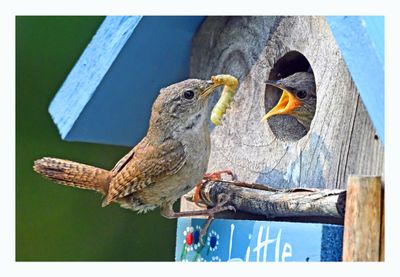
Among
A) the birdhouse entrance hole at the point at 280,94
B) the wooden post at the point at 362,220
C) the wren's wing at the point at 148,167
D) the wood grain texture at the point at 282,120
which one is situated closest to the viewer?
the wooden post at the point at 362,220

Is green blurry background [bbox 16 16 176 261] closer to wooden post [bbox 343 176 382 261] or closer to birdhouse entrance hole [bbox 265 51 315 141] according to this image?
birdhouse entrance hole [bbox 265 51 315 141]

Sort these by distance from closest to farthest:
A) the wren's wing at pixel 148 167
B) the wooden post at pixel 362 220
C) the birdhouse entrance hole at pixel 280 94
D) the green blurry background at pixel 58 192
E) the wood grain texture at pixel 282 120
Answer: the wooden post at pixel 362 220, the wood grain texture at pixel 282 120, the wren's wing at pixel 148 167, the birdhouse entrance hole at pixel 280 94, the green blurry background at pixel 58 192

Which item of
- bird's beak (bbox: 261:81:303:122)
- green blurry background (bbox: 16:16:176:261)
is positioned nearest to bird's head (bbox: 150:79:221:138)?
bird's beak (bbox: 261:81:303:122)

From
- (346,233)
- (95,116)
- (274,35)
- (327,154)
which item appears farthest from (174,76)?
(346,233)

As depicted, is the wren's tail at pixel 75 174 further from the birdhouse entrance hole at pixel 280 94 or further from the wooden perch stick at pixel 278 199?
the birdhouse entrance hole at pixel 280 94

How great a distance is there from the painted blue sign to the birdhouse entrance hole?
28cm

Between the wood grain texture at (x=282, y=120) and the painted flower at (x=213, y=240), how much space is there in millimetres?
186

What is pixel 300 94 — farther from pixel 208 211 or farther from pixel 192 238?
pixel 192 238

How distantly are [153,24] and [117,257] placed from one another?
133 cm

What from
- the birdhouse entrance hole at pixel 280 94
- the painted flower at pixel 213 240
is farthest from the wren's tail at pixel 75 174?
the birdhouse entrance hole at pixel 280 94

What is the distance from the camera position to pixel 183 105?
7.57 ft

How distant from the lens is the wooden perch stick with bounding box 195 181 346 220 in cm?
203

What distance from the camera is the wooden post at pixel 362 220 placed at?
6.43 feet

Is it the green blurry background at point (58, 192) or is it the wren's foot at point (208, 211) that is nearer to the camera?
the wren's foot at point (208, 211)
